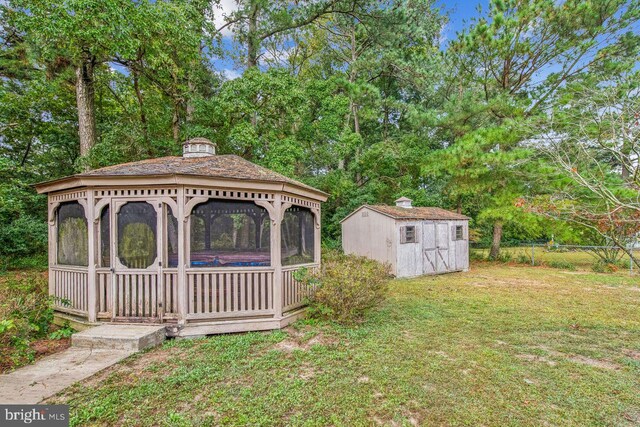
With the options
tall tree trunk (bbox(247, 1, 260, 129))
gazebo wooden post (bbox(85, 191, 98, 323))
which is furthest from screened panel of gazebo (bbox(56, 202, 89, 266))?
tall tree trunk (bbox(247, 1, 260, 129))

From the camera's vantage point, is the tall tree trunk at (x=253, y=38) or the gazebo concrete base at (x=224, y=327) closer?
the gazebo concrete base at (x=224, y=327)

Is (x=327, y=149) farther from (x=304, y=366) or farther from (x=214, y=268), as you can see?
(x=304, y=366)

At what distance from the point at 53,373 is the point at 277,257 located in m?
3.29

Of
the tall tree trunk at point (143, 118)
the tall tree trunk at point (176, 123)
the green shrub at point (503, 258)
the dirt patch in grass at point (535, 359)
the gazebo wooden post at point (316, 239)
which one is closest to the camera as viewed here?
the dirt patch in grass at point (535, 359)

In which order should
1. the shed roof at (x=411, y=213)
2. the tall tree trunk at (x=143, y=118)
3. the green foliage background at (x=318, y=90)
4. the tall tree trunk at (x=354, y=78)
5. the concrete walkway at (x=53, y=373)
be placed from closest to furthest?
the concrete walkway at (x=53, y=373) → the green foliage background at (x=318, y=90) → the shed roof at (x=411, y=213) → the tall tree trunk at (x=143, y=118) → the tall tree trunk at (x=354, y=78)

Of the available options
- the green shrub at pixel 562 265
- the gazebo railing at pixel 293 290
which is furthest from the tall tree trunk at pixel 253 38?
the green shrub at pixel 562 265

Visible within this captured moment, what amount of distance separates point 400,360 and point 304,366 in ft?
4.35

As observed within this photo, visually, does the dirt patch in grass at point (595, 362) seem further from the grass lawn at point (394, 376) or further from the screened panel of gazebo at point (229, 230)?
the screened panel of gazebo at point (229, 230)

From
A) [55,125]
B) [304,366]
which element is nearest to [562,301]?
[304,366]

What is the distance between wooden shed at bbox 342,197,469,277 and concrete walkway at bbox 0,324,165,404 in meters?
7.95

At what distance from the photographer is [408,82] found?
52.7ft

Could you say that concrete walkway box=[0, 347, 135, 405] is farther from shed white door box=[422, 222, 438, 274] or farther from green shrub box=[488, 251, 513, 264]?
green shrub box=[488, 251, 513, 264]

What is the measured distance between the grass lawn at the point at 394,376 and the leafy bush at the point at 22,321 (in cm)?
142

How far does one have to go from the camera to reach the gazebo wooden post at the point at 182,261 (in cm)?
497
